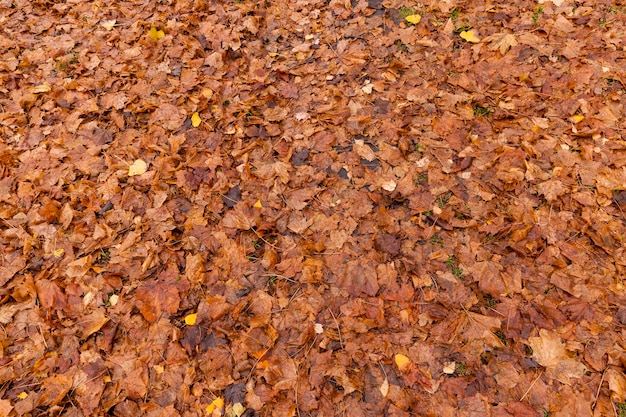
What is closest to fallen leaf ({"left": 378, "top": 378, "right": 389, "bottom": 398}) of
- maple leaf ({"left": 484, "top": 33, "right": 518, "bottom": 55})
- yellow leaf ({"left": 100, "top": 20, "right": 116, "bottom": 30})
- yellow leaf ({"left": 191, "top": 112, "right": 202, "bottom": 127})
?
yellow leaf ({"left": 191, "top": 112, "right": 202, "bottom": 127})

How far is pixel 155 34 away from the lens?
12.0 ft

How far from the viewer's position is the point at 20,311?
2.39 m

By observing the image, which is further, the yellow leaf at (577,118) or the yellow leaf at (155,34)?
the yellow leaf at (155,34)

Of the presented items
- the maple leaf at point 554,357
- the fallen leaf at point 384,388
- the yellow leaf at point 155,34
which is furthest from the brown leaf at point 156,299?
the yellow leaf at point 155,34

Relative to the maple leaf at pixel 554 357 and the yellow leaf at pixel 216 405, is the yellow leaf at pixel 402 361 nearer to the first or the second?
the maple leaf at pixel 554 357

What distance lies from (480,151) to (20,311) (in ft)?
9.90

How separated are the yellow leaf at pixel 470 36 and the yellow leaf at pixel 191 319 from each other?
9.78ft

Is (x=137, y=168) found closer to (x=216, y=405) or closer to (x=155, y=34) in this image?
(x=155, y=34)

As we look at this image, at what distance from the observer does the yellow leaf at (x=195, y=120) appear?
3154 mm

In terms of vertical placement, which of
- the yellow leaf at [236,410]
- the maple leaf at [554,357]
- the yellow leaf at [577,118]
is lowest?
the maple leaf at [554,357]

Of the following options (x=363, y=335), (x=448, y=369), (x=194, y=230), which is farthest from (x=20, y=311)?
(x=448, y=369)

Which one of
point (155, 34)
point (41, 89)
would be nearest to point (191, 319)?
point (41, 89)

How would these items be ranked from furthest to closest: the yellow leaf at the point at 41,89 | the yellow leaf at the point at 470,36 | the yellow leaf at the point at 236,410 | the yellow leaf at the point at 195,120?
the yellow leaf at the point at 470,36, the yellow leaf at the point at 41,89, the yellow leaf at the point at 195,120, the yellow leaf at the point at 236,410

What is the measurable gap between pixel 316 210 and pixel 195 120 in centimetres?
120
